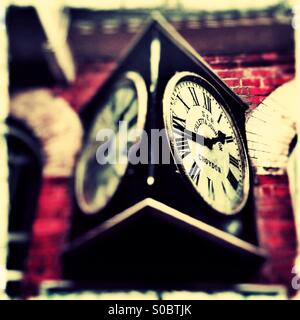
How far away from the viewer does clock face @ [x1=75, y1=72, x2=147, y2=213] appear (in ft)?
6.89

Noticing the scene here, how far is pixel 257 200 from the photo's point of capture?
2.29 m

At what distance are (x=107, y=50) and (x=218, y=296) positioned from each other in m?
1.91

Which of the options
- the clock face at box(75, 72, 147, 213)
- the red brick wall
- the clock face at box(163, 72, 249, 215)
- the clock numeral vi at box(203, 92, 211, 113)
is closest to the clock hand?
the clock face at box(163, 72, 249, 215)

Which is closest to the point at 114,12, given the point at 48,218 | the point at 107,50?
the point at 107,50

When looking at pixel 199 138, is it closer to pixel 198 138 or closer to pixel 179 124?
pixel 198 138

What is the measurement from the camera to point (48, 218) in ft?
8.72

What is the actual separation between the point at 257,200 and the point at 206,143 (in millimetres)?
991

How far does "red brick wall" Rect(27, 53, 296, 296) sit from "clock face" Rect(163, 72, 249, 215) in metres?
0.12

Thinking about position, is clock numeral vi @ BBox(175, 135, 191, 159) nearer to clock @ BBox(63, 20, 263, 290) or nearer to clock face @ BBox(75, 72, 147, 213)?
clock @ BBox(63, 20, 263, 290)

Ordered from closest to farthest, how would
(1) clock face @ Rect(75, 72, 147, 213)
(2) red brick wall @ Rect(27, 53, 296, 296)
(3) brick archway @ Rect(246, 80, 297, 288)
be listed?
(3) brick archway @ Rect(246, 80, 297, 288)
(2) red brick wall @ Rect(27, 53, 296, 296)
(1) clock face @ Rect(75, 72, 147, 213)

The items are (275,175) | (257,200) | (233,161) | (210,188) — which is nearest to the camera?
(233,161)

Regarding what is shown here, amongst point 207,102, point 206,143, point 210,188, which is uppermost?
point 207,102

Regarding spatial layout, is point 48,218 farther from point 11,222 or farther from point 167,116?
point 167,116

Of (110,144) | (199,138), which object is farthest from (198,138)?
(110,144)
